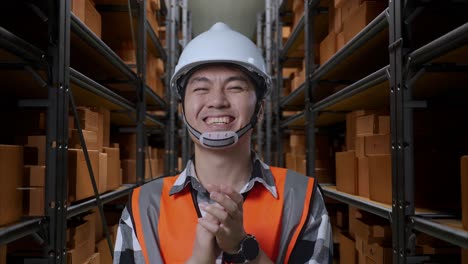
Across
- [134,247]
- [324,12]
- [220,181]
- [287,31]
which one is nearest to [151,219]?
[134,247]

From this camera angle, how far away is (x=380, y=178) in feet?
8.63

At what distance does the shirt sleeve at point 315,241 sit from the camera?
1603 millimetres

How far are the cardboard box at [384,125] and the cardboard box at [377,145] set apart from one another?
0.05m

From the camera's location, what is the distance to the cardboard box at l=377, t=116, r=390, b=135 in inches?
108

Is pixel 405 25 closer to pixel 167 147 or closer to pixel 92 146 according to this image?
pixel 92 146

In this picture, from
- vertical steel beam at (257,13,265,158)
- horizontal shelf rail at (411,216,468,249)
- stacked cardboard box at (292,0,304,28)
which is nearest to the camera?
horizontal shelf rail at (411,216,468,249)

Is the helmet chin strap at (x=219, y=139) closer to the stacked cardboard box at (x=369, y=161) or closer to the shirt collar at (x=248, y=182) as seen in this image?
the shirt collar at (x=248, y=182)

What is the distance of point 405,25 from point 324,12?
2.34 m

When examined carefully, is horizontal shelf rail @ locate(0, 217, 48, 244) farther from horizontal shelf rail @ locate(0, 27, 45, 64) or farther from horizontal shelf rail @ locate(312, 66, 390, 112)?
horizontal shelf rail @ locate(312, 66, 390, 112)

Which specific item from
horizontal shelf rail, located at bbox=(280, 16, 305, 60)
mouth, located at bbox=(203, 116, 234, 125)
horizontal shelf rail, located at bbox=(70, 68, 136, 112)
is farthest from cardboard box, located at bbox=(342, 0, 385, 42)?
horizontal shelf rail, located at bbox=(70, 68, 136, 112)

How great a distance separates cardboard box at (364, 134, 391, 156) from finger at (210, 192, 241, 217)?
1.61 m

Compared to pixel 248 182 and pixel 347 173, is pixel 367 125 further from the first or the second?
pixel 248 182

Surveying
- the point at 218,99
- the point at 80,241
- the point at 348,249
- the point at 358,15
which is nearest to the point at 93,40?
the point at 80,241

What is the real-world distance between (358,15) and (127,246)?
2.14 metres
